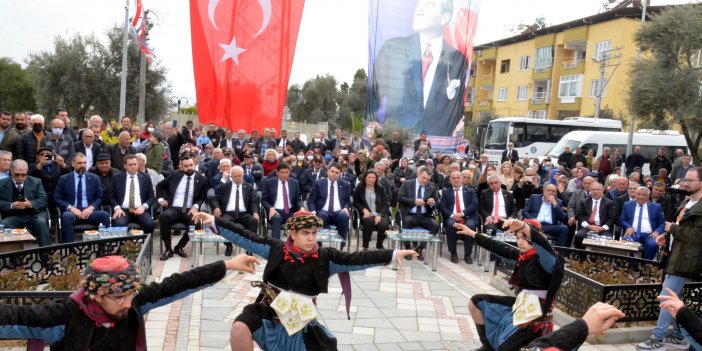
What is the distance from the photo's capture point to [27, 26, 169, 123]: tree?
2345 centimetres

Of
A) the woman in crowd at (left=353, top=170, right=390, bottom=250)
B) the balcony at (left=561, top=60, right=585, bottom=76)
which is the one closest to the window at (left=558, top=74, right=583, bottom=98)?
the balcony at (left=561, top=60, right=585, bottom=76)

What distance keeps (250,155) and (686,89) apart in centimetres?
1628

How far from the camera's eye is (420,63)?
22266 mm

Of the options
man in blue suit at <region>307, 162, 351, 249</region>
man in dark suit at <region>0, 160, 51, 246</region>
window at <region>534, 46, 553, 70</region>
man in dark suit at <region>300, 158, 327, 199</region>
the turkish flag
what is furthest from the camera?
window at <region>534, 46, 553, 70</region>

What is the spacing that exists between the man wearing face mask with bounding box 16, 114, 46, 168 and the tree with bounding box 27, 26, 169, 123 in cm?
1508

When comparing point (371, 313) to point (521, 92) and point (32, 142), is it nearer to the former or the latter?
point (32, 142)

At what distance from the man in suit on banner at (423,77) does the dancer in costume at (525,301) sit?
17245 millimetres

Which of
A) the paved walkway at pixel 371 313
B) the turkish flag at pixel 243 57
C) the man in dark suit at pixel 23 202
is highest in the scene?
the turkish flag at pixel 243 57

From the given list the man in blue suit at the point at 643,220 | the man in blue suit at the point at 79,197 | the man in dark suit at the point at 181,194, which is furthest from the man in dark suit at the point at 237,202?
the man in blue suit at the point at 643,220

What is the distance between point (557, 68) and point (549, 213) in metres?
35.6

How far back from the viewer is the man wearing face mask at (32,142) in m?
9.05

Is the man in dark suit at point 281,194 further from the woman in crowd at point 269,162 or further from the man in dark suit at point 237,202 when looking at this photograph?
the woman in crowd at point 269,162

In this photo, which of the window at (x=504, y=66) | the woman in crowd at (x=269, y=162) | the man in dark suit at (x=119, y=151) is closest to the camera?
the man in dark suit at (x=119, y=151)

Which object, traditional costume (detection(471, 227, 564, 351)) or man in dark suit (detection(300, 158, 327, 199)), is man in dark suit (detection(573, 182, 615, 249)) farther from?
traditional costume (detection(471, 227, 564, 351))
